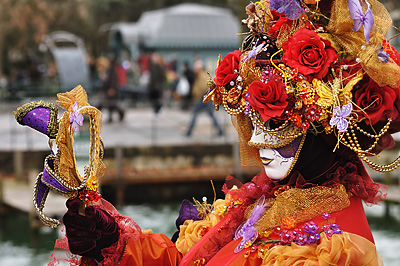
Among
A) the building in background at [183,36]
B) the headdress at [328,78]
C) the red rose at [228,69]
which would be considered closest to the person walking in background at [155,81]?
the building in background at [183,36]

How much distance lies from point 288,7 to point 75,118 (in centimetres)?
84

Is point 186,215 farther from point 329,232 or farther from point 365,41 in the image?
point 365,41

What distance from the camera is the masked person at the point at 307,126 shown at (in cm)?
214

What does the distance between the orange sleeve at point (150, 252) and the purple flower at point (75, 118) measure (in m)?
0.58

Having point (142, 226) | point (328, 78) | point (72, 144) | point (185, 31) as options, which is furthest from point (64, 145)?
point (185, 31)

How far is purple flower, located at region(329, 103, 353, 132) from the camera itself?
2.12 m

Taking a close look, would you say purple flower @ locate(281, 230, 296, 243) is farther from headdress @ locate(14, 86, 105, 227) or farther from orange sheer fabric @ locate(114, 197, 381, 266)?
headdress @ locate(14, 86, 105, 227)

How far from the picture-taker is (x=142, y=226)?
426 inches

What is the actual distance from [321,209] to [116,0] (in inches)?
1043

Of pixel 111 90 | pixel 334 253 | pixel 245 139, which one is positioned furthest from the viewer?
pixel 111 90

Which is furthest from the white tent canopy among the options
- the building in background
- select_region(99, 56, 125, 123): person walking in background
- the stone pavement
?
select_region(99, 56, 125, 123): person walking in background

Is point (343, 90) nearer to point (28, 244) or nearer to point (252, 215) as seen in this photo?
point (252, 215)

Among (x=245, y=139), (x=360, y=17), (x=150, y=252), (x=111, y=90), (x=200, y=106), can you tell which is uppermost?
(x=360, y=17)

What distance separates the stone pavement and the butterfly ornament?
9382mm
